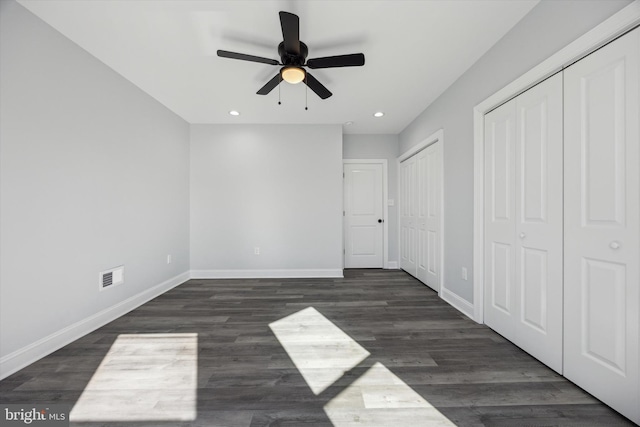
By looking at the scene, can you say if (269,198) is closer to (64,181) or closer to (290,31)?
(64,181)

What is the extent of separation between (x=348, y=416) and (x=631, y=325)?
5.00 feet

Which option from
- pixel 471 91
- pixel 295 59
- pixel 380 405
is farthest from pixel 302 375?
pixel 471 91

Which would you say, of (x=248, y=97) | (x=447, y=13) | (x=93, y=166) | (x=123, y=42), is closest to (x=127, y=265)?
(x=93, y=166)

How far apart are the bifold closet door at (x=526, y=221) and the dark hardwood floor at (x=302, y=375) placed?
224 millimetres

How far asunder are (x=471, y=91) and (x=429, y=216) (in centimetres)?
167

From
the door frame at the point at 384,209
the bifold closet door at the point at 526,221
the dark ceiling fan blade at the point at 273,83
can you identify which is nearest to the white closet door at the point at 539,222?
the bifold closet door at the point at 526,221

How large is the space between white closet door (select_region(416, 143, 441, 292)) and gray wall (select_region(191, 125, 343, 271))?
4.21 ft

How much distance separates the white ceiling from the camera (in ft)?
6.13

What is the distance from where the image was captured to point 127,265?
2.88 meters

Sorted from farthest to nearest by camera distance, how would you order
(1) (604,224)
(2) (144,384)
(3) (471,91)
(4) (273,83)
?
(3) (471,91) → (4) (273,83) → (2) (144,384) → (1) (604,224)

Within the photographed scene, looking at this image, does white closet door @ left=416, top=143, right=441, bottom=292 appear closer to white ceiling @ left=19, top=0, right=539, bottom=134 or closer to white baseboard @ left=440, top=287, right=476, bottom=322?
white baseboard @ left=440, top=287, right=476, bottom=322

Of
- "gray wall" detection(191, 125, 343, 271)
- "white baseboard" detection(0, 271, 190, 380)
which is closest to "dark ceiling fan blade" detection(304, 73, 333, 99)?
"gray wall" detection(191, 125, 343, 271)

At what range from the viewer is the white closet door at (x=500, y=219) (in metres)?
2.12

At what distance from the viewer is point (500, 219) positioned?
7.42 ft
